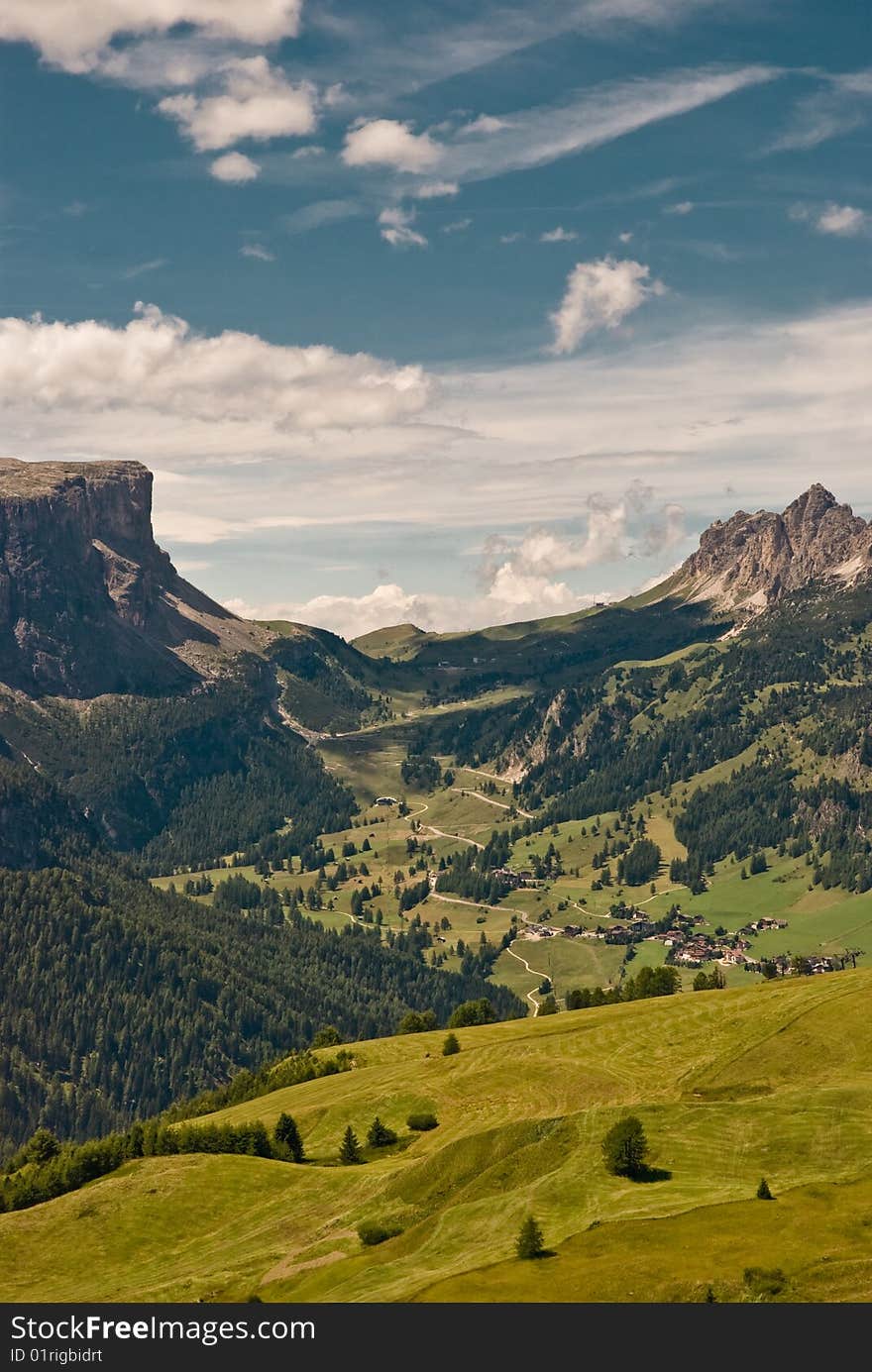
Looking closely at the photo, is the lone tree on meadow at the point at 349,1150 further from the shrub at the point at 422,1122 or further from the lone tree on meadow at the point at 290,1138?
the shrub at the point at 422,1122

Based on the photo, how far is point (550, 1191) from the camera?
380 ft

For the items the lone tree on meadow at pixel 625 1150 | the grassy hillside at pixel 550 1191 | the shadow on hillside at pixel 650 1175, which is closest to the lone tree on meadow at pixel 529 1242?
the grassy hillside at pixel 550 1191

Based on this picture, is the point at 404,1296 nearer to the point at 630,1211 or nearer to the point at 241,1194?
the point at 630,1211

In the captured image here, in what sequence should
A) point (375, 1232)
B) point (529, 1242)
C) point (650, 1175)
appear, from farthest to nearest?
1. point (650, 1175)
2. point (375, 1232)
3. point (529, 1242)

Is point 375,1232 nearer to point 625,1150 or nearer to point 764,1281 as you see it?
point 625,1150

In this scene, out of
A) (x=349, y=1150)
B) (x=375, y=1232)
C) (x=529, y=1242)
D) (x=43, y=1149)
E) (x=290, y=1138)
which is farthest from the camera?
(x=43, y=1149)

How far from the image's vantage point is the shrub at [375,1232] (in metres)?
118

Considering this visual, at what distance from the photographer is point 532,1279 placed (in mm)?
93000

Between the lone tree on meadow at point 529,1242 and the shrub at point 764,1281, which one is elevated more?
the shrub at point 764,1281

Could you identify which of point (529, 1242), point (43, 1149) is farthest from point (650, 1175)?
point (43, 1149)

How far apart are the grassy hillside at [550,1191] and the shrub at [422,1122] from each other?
5.49 feet

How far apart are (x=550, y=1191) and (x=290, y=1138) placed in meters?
64.4

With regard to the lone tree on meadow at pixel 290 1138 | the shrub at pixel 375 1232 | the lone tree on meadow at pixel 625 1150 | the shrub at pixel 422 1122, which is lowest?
the lone tree on meadow at pixel 290 1138

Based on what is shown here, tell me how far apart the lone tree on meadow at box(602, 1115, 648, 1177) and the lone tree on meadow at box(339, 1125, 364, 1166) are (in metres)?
50.4
